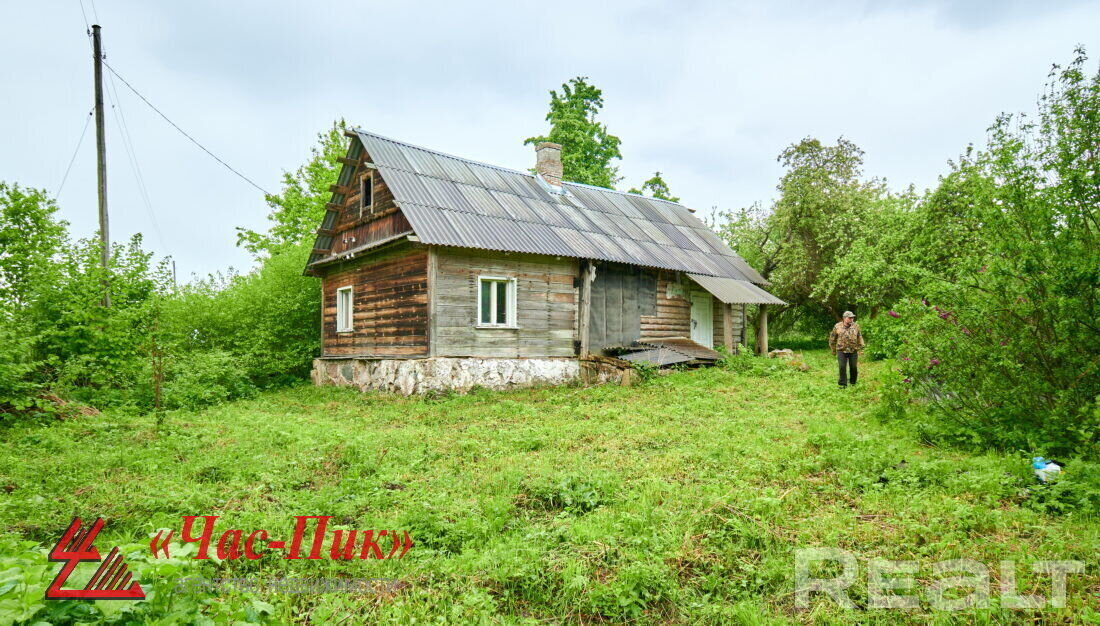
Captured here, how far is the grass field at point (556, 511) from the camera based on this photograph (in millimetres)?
3572

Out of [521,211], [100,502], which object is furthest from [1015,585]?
[521,211]

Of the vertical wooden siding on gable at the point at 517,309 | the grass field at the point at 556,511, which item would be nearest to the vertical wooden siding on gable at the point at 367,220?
the vertical wooden siding on gable at the point at 517,309

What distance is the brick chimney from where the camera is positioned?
2005 centimetres

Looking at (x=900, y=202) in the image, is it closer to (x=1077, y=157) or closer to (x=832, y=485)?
(x=1077, y=157)

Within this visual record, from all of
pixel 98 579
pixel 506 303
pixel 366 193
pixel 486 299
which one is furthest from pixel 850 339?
pixel 98 579

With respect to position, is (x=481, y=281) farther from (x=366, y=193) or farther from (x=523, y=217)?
(x=366, y=193)

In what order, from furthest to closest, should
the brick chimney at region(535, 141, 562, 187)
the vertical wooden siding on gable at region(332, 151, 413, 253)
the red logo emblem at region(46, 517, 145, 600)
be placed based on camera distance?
1. the brick chimney at region(535, 141, 562, 187)
2. the vertical wooden siding on gable at region(332, 151, 413, 253)
3. the red logo emblem at region(46, 517, 145, 600)

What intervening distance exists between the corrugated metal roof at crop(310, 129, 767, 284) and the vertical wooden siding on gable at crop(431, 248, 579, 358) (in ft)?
1.88

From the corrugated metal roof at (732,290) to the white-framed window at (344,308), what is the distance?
1024 cm

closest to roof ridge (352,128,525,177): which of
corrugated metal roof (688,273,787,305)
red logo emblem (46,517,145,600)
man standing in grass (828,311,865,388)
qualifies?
corrugated metal roof (688,273,787,305)

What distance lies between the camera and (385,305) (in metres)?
14.9

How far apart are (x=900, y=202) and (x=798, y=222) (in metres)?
3.97

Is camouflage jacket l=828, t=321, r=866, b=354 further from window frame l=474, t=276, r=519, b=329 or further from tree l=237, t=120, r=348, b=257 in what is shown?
tree l=237, t=120, r=348, b=257

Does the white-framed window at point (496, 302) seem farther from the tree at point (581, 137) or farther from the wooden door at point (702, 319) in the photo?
the tree at point (581, 137)
